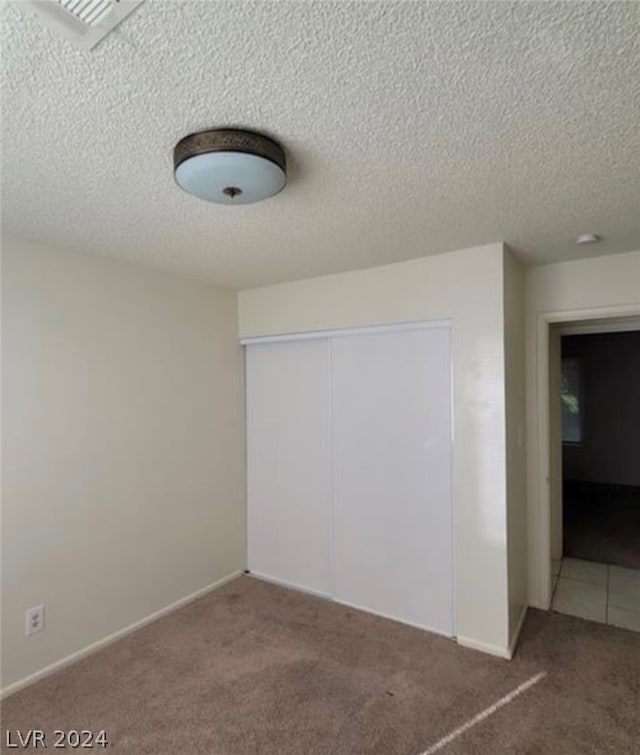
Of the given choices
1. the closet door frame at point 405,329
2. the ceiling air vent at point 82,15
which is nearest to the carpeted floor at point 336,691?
the closet door frame at point 405,329

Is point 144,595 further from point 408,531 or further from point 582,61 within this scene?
point 582,61

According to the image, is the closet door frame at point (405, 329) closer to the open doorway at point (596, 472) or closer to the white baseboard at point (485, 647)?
the white baseboard at point (485, 647)

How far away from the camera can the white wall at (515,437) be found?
255cm

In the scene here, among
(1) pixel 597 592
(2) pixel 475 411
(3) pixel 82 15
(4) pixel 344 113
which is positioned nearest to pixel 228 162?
(4) pixel 344 113

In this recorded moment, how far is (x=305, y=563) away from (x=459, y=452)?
153cm

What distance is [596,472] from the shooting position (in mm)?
6859

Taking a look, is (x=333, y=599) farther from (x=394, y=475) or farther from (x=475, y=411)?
(x=475, y=411)

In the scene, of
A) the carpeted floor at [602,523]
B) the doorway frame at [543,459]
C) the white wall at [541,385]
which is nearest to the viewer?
the white wall at [541,385]

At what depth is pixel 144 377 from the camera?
9.57 feet

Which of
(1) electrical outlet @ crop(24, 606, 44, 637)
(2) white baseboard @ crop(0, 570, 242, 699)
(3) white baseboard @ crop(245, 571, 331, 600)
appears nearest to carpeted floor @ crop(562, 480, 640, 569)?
(3) white baseboard @ crop(245, 571, 331, 600)

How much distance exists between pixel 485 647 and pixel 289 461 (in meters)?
1.75

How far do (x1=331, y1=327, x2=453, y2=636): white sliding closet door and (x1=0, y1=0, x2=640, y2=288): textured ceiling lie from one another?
0.99 meters

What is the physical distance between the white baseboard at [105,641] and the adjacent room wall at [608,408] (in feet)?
19.3

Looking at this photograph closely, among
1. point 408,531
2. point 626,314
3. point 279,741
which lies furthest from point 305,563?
point 626,314
